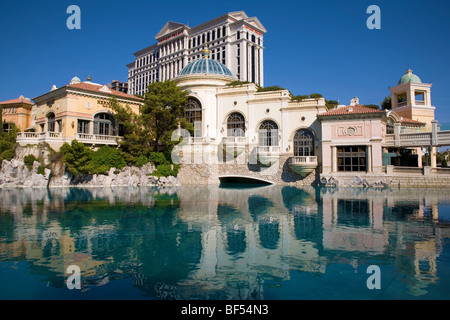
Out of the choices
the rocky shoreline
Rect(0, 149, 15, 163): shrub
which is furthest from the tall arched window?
Rect(0, 149, 15, 163): shrub

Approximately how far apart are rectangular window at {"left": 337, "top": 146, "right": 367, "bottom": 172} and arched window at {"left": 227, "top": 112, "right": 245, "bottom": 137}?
34.2ft

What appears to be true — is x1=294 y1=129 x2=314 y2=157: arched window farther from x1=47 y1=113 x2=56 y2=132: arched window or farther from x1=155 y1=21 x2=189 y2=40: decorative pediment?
x1=155 y1=21 x2=189 y2=40: decorative pediment

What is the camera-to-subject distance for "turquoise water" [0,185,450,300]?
5918 mm

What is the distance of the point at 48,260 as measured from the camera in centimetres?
754

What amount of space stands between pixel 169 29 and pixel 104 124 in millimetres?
64778

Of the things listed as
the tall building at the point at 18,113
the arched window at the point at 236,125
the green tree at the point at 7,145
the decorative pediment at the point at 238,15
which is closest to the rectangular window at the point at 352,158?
the arched window at the point at 236,125

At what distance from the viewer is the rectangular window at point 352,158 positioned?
27938 mm

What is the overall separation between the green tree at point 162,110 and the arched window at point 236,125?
5782 millimetres

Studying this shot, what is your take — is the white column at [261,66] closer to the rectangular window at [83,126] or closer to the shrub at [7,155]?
the rectangular window at [83,126]

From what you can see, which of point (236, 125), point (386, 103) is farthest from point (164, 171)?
point (386, 103)

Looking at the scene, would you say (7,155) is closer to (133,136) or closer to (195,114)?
(133,136)
